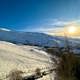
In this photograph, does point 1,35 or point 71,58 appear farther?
point 1,35

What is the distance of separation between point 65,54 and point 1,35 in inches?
7086

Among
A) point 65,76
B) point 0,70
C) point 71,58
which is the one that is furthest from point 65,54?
point 0,70

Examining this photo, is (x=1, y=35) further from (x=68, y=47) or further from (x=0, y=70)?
(x=68, y=47)

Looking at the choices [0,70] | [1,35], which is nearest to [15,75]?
[0,70]

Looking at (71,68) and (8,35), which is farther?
(8,35)

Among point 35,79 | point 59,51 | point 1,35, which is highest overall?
point 1,35

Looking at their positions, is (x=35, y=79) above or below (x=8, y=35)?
below

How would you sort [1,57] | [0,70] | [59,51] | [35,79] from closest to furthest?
[59,51], [35,79], [0,70], [1,57]

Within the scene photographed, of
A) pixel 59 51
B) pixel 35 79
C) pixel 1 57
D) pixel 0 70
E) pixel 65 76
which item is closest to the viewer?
pixel 65 76

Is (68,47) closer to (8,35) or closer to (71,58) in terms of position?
(71,58)

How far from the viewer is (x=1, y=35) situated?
620 ft

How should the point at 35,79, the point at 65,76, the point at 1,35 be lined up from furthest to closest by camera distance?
the point at 1,35 < the point at 35,79 < the point at 65,76

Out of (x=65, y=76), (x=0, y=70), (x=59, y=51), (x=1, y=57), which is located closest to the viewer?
(x=65, y=76)

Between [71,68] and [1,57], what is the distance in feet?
132
